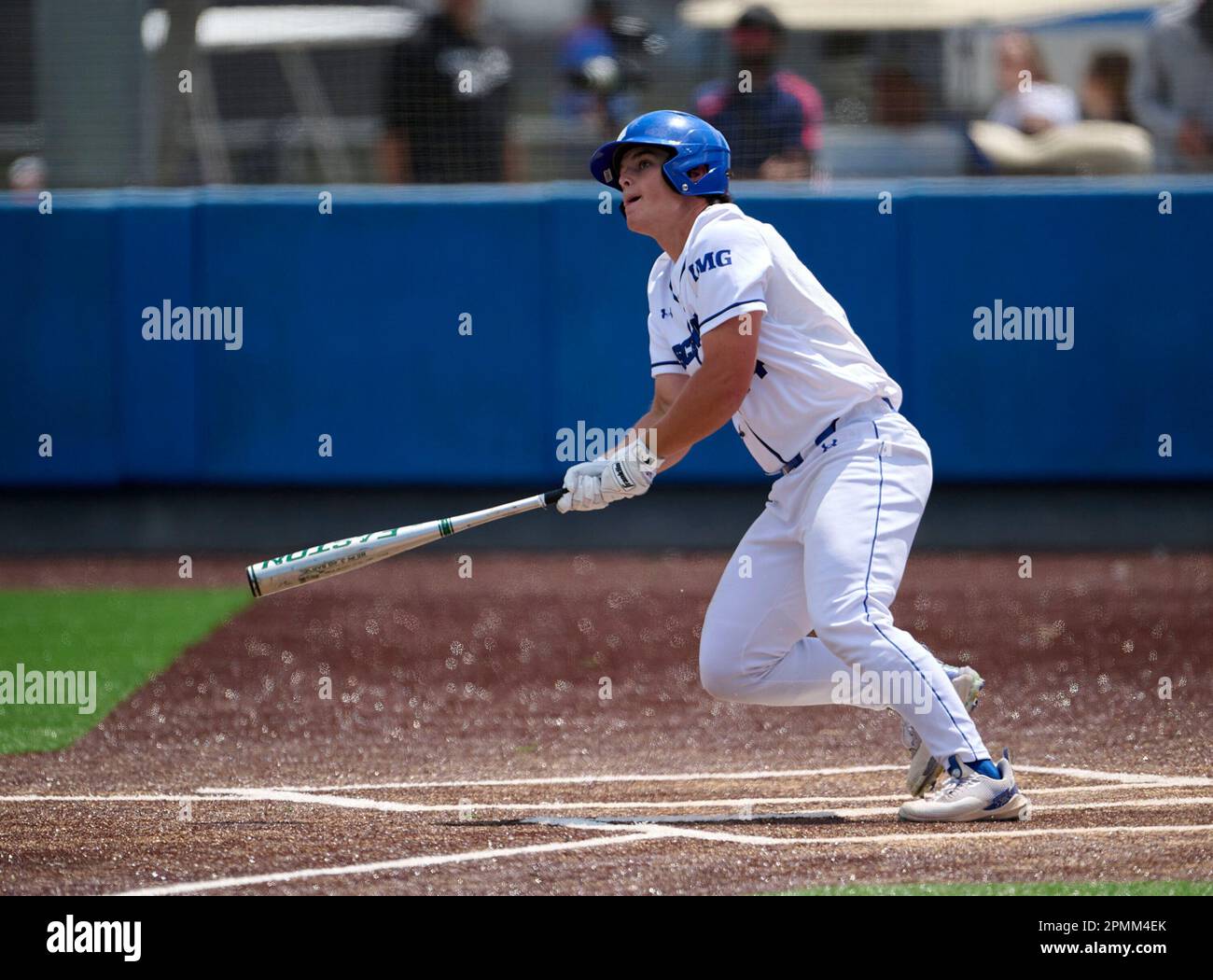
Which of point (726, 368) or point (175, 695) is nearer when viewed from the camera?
point (726, 368)

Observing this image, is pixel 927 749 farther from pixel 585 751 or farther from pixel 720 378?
pixel 585 751

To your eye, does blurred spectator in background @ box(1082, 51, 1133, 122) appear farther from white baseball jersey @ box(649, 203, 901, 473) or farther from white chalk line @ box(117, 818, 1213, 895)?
white chalk line @ box(117, 818, 1213, 895)

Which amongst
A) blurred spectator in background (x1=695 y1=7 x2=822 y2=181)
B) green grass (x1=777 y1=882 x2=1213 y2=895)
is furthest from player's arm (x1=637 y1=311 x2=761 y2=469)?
blurred spectator in background (x1=695 y1=7 x2=822 y2=181)

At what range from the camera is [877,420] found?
487 centimetres

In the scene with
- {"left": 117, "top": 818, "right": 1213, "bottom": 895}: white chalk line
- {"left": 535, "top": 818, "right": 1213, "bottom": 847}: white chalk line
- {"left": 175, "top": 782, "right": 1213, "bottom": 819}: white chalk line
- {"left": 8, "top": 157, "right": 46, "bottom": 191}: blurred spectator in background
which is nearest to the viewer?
{"left": 117, "top": 818, "right": 1213, "bottom": 895}: white chalk line

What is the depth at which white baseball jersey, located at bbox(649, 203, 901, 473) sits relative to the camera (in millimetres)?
4738

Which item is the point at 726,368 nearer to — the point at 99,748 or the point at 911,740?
the point at 911,740

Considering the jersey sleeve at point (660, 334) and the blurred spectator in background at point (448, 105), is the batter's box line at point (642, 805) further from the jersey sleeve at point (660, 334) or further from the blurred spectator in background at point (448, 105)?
the blurred spectator in background at point (448, 105)

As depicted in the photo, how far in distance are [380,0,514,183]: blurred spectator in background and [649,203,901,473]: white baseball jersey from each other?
6.06 meters

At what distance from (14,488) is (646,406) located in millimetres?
3797

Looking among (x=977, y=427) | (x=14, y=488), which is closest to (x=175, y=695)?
(x=14, y=488)

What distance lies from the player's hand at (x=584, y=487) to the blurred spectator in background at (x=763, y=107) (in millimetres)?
5758

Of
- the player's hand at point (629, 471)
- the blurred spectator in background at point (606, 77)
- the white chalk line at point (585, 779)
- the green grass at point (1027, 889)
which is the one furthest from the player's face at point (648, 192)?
the blurred spectator in background at point (606, 77)

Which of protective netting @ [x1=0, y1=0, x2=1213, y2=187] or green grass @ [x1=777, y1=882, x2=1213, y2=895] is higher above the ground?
protective netting @ [x1=0, y1=0, x2=1213, y2=187]
